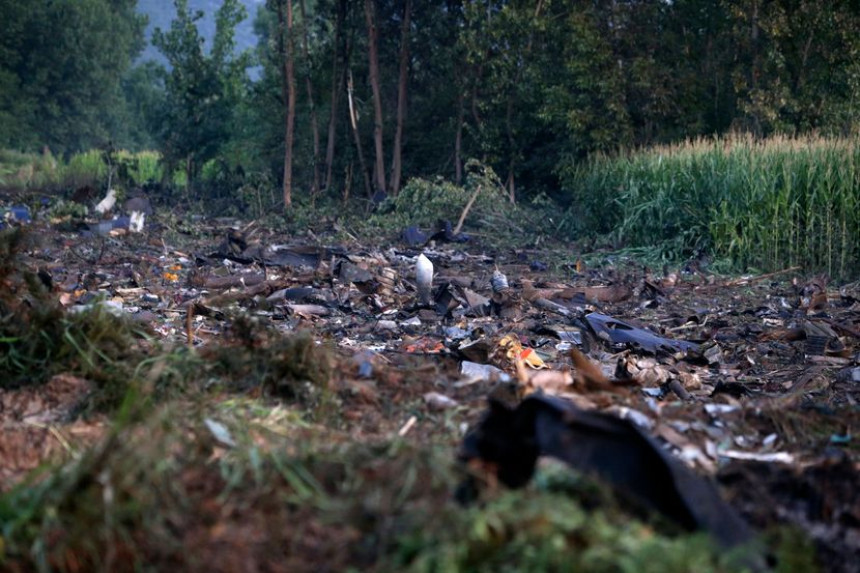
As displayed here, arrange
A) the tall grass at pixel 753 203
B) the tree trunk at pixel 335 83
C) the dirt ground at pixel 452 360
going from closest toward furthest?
the dirt ground at pixel 452 360
the tall grass at pixel 753 203
the tree trunk at pixel 335 83

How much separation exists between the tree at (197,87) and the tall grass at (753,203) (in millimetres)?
12992

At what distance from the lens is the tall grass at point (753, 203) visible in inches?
467

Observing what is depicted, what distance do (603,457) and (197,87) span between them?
23384 millimetres

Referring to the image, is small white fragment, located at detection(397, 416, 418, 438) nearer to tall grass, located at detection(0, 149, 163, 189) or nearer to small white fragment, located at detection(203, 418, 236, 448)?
small white fragment, located at detection(203, 418, 236, 448)

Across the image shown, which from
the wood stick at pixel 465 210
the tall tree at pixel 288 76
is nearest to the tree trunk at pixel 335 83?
the tall tree at pixel 288 76

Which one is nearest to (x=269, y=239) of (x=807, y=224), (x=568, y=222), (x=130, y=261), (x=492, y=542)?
(x=130, y=261)

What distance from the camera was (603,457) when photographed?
Result: 2.52 meters

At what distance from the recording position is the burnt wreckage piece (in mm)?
2369

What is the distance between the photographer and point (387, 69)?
23.1m

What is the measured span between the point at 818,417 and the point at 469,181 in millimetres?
14604

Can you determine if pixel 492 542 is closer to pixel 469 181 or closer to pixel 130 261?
pixel 130 261

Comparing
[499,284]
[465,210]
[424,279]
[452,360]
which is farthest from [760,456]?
[465,210]

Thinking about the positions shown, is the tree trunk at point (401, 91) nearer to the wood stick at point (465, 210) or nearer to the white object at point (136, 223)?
the wood stick at point (465, 210)

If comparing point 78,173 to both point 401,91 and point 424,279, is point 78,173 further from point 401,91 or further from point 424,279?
point 424,279
